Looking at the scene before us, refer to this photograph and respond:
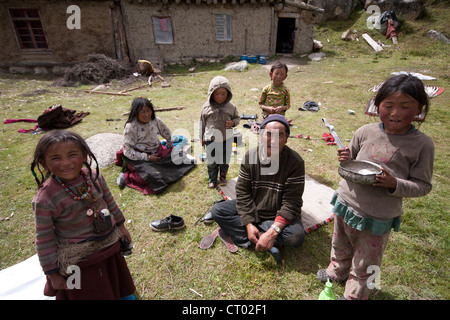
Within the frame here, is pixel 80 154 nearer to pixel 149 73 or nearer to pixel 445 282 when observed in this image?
pixel 445 282

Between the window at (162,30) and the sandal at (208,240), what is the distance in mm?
14453

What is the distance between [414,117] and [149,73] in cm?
1360

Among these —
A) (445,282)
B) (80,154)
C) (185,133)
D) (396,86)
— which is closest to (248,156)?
(396,86)

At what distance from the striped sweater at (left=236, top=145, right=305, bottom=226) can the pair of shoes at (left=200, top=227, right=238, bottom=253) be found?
46 cm

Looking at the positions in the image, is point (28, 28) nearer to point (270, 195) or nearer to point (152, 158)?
point (152, 158)

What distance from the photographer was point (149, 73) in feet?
42.8

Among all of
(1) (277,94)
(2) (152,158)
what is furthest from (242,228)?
(1) (277,94)

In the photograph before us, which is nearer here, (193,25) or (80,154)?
(80,154)

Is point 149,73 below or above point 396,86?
below

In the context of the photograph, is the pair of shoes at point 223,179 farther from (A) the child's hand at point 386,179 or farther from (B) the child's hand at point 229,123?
(A) the child's hand at point 386,179

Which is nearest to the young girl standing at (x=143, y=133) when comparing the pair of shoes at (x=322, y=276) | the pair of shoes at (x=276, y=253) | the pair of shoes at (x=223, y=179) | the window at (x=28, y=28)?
the pair of shoes at (x=223, y=179)

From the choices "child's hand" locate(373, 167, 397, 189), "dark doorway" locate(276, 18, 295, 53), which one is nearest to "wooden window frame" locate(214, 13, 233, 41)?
"dark doorway" locate(276, 18, 295, 53)

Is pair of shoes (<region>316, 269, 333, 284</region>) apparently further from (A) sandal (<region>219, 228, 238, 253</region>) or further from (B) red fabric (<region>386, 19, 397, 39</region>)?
(B) red fabric (<region>386, 19, 397, 39</region>)

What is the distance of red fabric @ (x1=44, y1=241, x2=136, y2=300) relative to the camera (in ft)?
5.91
